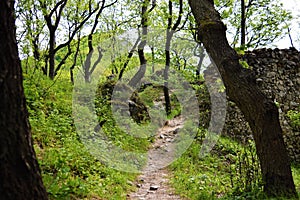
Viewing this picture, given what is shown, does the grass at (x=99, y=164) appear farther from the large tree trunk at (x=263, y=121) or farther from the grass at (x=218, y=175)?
the large tree trunk at (x=263, y=121)

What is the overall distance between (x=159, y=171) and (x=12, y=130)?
21.5 ft

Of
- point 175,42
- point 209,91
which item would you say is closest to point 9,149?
point 209,91

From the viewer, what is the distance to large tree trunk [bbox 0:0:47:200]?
76.8 inches

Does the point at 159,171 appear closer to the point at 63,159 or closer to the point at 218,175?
the point at 218,175

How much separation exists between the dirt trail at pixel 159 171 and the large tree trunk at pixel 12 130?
3.94 metres

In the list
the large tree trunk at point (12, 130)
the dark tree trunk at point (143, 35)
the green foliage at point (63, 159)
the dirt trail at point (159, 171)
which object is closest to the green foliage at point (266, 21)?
the dark tree trunk at point (143, 35)

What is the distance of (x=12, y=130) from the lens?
1997 mm

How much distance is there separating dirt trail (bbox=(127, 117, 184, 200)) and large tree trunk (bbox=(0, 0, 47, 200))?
3.94 m

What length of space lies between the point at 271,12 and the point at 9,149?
1817 cm

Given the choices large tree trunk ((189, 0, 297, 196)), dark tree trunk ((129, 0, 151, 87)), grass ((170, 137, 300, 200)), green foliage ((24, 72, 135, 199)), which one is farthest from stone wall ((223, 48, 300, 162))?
large tree trunk ((189, 0, 297, 196))

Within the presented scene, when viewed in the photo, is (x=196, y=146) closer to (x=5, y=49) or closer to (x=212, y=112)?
(x=212, y=112)

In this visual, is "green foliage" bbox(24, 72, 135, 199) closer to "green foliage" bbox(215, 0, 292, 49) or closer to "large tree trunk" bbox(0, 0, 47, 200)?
"large tree trunk" bbox(0, 0, 47, 200)

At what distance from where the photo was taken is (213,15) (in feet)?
17.0

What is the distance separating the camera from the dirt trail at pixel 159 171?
6.14 metres
